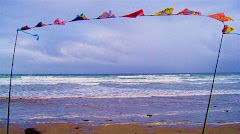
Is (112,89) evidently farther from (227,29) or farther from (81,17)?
(227,29)

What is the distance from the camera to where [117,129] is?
613 centimetres

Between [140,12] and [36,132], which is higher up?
[140,12]

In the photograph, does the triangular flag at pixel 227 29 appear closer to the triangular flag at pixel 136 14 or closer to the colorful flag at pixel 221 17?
the colorful flag at pixel 221 17

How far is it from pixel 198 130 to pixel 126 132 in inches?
85.1

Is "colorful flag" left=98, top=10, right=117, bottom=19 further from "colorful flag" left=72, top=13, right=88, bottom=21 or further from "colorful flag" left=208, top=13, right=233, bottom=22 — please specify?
"colorful flag" left=208, top=13, right=233, bottom=22

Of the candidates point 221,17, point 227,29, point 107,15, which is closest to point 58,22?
point 107,15

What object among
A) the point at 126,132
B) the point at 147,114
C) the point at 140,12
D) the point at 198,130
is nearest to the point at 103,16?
the point at 140,12

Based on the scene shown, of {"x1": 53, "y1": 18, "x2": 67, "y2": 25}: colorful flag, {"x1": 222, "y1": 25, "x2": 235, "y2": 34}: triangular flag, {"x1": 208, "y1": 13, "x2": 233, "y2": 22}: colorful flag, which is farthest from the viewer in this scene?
{"x1": 53, "y1": 18, "x2": 67, "y2": 25}: colorful flag

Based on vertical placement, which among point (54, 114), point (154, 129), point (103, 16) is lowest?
point (54, 114)

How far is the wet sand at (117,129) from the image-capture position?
5.88 m

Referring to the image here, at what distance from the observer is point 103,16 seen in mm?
3527

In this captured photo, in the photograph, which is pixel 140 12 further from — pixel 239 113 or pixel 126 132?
pixel 239 113

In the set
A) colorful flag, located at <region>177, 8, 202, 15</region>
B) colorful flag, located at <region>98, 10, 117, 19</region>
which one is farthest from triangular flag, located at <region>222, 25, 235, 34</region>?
colorful flag, located at <region>98, 10, 117, 19</region>

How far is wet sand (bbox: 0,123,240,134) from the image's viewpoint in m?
5.88
